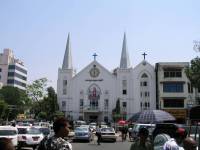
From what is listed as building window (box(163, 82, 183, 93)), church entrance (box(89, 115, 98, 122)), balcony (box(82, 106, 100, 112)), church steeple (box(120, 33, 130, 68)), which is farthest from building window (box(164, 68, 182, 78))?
church entrance (box(89, 115, 98, 122))

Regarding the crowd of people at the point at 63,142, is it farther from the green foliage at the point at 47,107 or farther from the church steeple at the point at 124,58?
the church steeple at the point at 124,58

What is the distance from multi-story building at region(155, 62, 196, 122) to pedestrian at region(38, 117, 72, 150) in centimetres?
7532

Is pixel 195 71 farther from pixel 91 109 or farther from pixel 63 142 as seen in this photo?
pixel 91 109

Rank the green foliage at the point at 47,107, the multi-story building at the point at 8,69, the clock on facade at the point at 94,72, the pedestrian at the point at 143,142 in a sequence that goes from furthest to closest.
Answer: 1. the multi-story building at the point at 8,69
2. the clock on facade at the point at 94,72
3. the green foliage at the point at 47,107
4. the pedestrian at the point at 143,142

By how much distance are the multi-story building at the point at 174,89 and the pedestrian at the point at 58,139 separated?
7532cm

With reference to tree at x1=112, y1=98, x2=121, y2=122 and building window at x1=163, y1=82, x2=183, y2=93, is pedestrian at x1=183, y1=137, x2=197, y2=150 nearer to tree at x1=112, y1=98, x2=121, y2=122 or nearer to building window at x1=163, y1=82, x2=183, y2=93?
building window at x1=163, y1=82, x2=183, y2=93

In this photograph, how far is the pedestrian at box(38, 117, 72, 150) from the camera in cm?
541

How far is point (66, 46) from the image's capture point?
321 ft

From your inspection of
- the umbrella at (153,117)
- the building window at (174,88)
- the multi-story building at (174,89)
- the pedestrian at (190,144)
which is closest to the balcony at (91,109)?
the multi-story building at (174,89)

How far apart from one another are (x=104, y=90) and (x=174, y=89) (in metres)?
17.9

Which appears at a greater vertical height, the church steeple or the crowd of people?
the church steeple

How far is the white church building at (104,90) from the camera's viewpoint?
293 feet

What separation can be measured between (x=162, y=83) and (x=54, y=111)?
2380cm

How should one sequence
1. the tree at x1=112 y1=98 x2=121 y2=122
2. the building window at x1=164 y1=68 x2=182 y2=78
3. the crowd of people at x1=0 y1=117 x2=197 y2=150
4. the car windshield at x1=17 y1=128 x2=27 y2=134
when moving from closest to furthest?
1. the crowd of people at x1=0 y1=117 x2=197 y2=150
2. the car windshield at x1=17 y1=128 x2=27 y2=134
3. the building window at x1=164 y1=68 x2=182 y2=78
4. the tree at x1=112 y1=98 x2=121 y2=122
